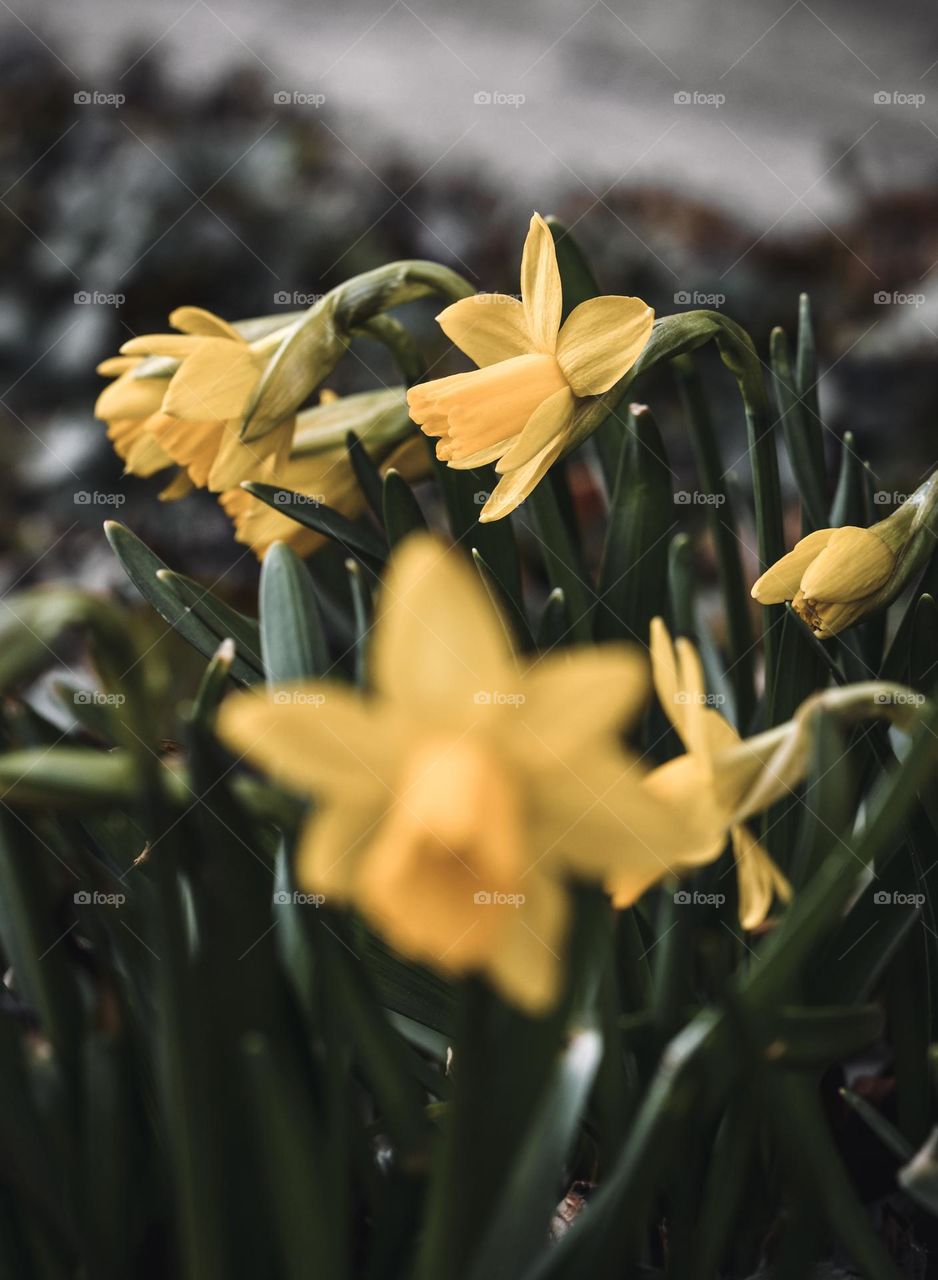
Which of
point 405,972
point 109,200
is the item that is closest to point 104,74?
point 109,200

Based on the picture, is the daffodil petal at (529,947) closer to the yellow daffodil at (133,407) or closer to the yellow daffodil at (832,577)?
the yellow daffodil at (832,577)

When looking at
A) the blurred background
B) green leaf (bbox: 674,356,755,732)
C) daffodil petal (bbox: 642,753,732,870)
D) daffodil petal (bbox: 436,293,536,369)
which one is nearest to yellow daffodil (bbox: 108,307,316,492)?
daffodil petal (bbox: 436,293,536,369)

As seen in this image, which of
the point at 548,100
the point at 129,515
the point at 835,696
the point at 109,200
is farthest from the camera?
the point at 548,100

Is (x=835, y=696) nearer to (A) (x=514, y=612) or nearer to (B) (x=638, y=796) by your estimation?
(B) (x=638, y=796)

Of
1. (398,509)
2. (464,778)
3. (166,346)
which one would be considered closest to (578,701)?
(464,778)

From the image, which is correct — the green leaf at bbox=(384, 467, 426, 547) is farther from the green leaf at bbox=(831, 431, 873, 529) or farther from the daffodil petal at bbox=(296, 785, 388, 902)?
the daffodil petal at bbox=(296, 785, 388, 902)

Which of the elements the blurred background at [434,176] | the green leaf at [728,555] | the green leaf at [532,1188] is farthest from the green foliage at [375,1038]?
the blurred background at [434,176]

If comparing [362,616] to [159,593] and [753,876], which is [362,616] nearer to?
[159,593]

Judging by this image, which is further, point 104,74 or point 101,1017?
point 104,74
